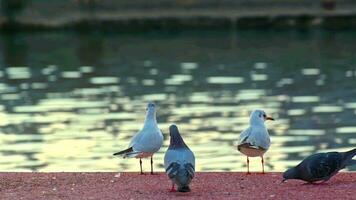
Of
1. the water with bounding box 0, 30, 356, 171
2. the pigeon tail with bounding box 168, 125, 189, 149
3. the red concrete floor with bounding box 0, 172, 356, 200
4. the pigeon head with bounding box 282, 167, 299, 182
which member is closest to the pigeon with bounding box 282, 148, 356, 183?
the pigeon head with bounding box 282, 167, 299, 182

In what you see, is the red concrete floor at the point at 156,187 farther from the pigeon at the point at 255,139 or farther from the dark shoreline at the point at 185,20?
the dark shoreline at the point at 185,20

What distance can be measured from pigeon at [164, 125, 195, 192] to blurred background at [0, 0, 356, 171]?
6.02m

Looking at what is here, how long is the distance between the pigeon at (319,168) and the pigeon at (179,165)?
1279mm

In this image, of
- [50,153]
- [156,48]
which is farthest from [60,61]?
[50,153]

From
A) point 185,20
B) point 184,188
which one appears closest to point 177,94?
point 184,188

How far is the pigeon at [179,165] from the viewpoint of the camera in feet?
33.7

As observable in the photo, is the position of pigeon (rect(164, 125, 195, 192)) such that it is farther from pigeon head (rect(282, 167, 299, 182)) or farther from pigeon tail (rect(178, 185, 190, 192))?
pigeon head (rect(282, 167, 299, 182))

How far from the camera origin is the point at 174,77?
31.7m

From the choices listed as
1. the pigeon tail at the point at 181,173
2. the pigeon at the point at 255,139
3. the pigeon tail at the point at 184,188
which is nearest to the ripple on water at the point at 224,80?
the pigeon at the point at 255,139

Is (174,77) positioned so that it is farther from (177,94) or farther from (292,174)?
(292,174)

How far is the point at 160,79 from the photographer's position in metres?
31.1

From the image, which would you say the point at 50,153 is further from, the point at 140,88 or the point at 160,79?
the point at 160,79

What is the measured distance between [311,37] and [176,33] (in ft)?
20.2

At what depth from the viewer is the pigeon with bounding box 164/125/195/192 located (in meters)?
10.3
